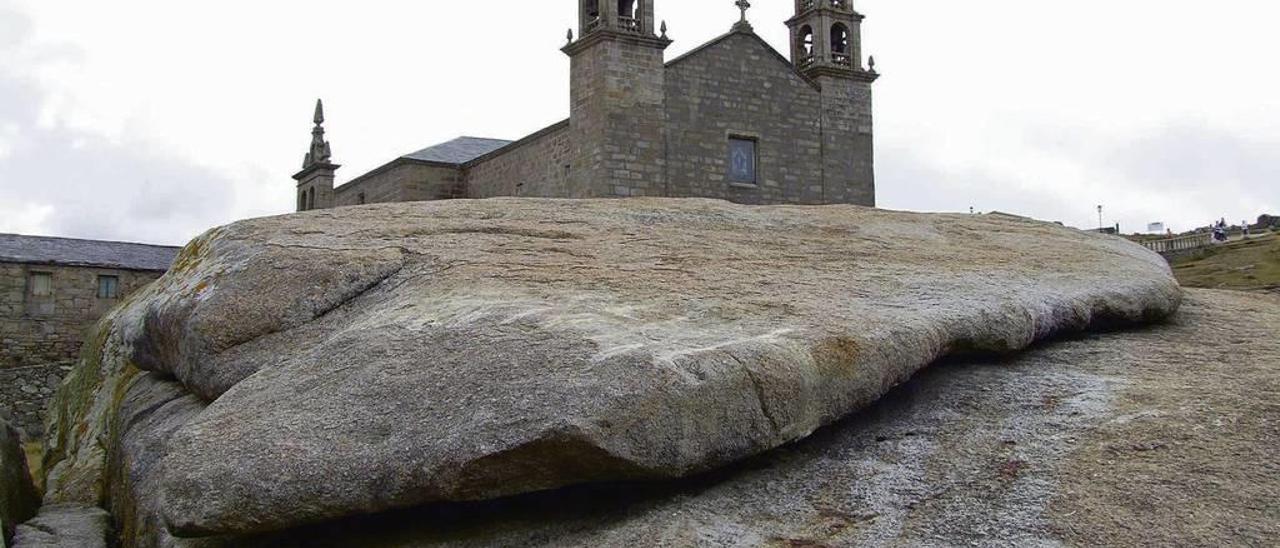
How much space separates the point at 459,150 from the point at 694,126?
32.3 ft

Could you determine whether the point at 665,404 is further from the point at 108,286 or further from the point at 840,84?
the point at 108,286

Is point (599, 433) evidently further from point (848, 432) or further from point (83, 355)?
point (83, 355)

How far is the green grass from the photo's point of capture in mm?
23562

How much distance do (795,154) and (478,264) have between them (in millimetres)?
24422

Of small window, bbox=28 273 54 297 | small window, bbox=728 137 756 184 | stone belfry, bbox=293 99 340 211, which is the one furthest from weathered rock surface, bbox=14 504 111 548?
stone belfry, bbox=293 99 340 211

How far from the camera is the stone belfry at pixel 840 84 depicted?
99.5 ft

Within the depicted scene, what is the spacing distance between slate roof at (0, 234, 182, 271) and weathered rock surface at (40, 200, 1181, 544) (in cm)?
2561

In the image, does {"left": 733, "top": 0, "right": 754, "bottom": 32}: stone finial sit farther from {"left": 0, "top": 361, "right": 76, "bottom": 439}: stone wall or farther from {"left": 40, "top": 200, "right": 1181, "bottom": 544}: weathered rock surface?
{"left": 40, "top": 200, "right": 1181, "bottom": 544}: weathered rock surface

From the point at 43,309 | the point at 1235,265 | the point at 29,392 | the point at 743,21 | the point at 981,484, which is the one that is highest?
the point at 743,21

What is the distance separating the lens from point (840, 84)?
30.8 metres

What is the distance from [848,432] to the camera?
15.8 feet

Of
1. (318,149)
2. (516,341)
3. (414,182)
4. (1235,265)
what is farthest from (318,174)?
(516,341)

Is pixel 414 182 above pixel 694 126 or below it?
below

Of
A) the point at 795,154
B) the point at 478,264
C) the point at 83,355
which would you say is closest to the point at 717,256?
the point at 478,264
